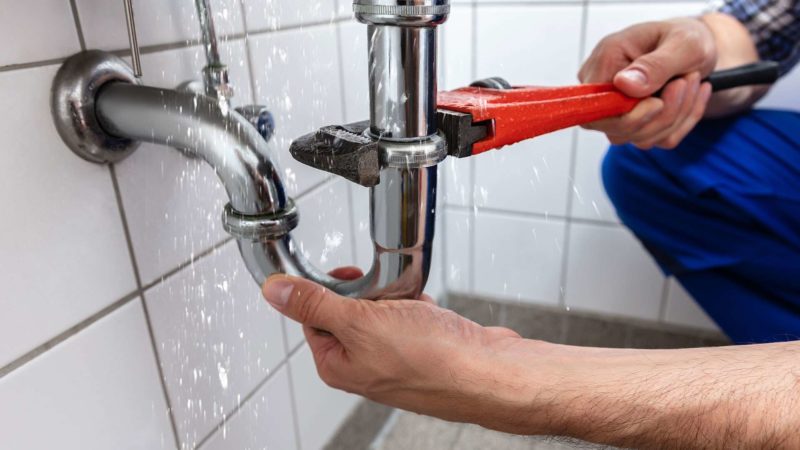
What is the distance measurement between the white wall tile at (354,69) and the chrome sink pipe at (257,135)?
0.90 feet

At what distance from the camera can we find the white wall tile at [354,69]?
1.89 ft

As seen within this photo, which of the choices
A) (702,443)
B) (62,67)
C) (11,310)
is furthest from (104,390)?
(702,443)

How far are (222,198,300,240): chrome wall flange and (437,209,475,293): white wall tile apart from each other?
59 cm

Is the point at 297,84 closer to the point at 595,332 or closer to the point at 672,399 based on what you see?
the point at 672,399

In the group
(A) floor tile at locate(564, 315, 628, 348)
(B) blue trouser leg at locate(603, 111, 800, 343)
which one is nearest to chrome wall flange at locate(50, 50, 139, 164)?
(B) blue trouser leg at locate(603, 111, 800, 343)

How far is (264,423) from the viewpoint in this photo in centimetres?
53

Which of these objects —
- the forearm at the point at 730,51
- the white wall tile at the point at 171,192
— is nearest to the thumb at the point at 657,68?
the forearm at the point at 730,51

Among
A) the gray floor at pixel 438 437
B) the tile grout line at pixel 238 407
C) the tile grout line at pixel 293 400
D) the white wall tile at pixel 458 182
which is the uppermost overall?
the white wall tile at pixel 458 182

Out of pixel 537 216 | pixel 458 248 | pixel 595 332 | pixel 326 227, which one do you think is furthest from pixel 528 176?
pixel 326 227

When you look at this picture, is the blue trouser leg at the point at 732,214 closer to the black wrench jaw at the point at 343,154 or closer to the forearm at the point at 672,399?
the forearm at the point at 672,399

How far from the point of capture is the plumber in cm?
35

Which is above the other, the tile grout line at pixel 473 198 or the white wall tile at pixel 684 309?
the tile grout line at pixel 473 198

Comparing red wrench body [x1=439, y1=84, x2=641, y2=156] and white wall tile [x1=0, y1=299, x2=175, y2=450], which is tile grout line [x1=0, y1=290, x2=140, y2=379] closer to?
white wall tile [x1=0, y1=299, x2=175, y2=450]

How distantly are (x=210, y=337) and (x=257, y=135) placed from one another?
A: 20cm
